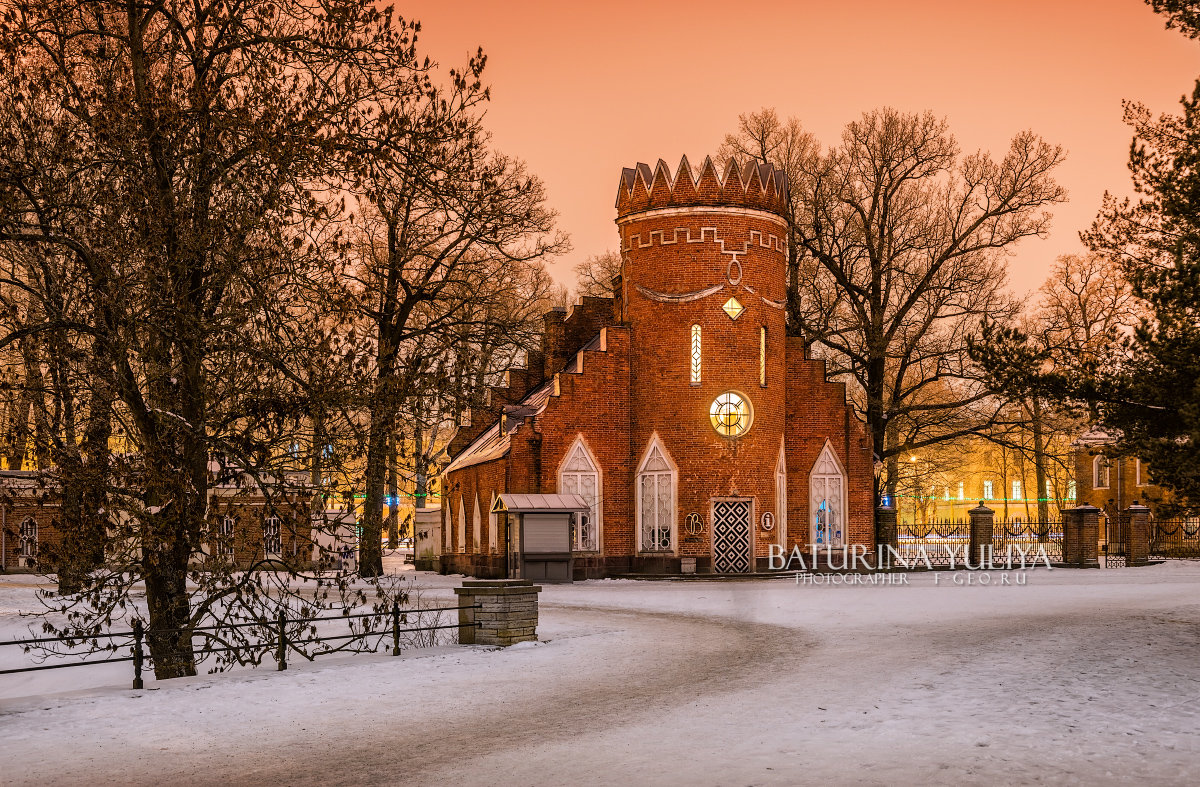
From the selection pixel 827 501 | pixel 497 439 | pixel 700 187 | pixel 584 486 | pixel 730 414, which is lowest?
pixel 827 501

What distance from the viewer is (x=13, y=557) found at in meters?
42.2

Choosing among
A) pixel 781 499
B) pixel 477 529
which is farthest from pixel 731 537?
pixel 477 529

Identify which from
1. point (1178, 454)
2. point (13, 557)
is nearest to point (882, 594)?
point (1178, 454)

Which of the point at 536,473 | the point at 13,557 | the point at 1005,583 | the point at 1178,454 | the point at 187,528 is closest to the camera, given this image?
the point at 187,528

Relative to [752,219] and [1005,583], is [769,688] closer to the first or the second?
[1005,583]

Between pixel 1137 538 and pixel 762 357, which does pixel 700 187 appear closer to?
pixel 762 357

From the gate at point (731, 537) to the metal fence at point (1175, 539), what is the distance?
1939 centimetres

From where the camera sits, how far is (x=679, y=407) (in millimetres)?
32562

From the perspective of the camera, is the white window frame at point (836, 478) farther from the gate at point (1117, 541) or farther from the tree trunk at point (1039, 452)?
the gate at point (1117, 541)

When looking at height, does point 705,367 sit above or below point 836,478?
above

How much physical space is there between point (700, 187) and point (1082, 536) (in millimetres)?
17423

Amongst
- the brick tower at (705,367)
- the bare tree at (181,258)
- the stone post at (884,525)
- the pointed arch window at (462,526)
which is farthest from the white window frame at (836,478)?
the bare tree at (181,258)

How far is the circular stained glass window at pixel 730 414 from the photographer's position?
3256cm

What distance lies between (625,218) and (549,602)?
14.0m
